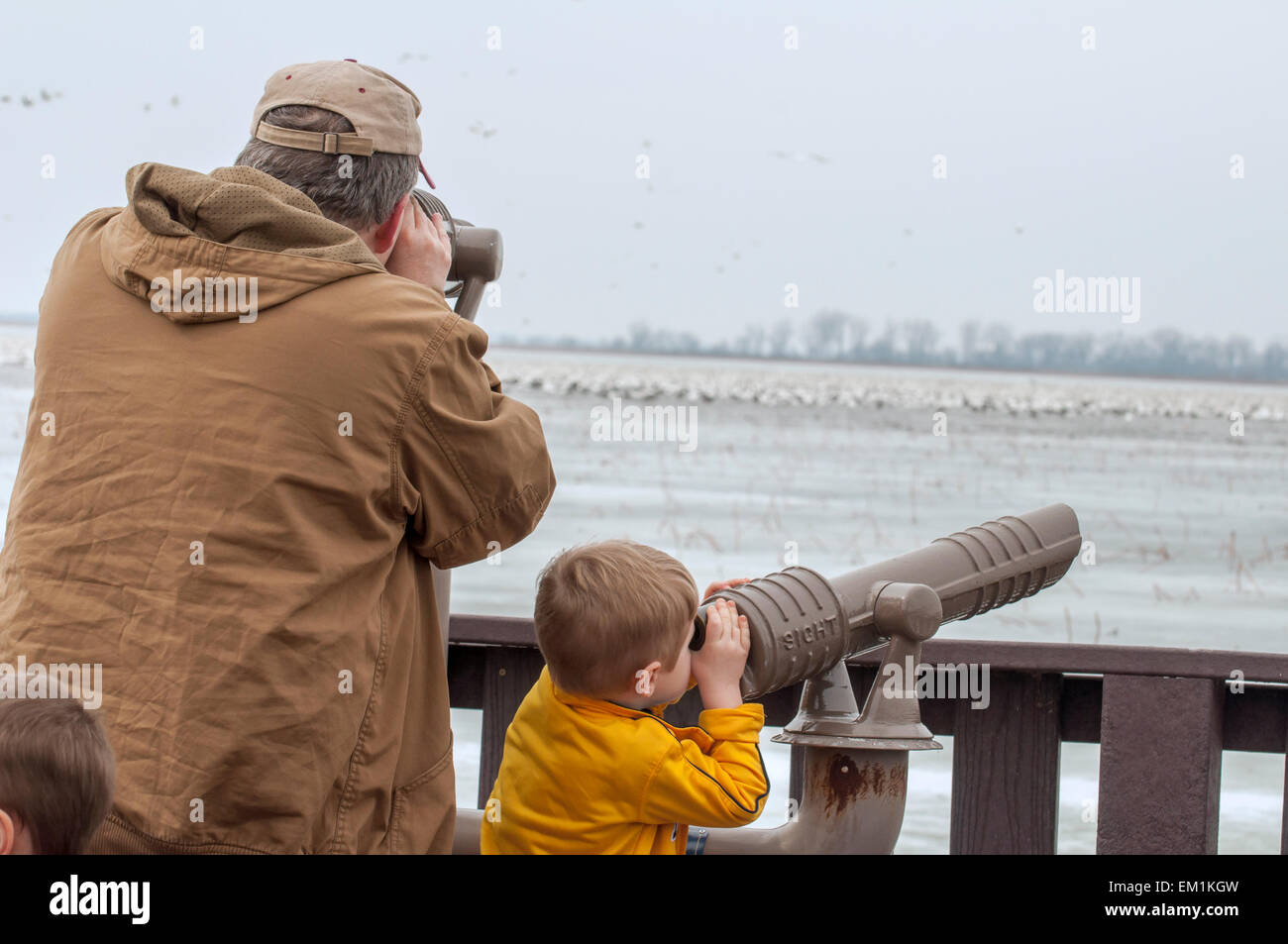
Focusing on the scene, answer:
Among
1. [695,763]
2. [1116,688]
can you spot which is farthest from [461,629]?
[1116,688]

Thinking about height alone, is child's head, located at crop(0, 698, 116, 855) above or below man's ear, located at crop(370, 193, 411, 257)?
below

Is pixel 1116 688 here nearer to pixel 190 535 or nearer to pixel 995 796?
pixel 995 796

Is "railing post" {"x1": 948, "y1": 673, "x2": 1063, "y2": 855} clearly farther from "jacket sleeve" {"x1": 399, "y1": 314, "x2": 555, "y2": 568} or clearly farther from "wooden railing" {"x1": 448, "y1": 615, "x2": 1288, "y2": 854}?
"jacket sleeve" {"x1": 399, "y1": 314, "x2": 555, "y2": 568}

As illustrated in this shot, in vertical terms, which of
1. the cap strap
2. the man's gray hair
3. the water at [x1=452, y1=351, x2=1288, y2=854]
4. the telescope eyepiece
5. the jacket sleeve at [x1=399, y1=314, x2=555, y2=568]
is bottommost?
the water at [x1=452, y1=351, x2=1288, y2=854]

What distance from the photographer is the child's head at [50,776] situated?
4.32 ft

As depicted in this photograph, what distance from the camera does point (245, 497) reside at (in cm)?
140

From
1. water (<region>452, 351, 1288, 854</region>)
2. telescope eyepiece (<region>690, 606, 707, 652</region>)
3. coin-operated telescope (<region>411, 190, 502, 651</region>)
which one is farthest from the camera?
water (<region>452, 351, 1288, 854</region>)

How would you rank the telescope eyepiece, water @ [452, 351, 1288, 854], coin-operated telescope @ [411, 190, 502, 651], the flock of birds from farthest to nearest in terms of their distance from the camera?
the flock of birds < water @ [452, 351, 1288, 854] < coin-operated telescope @ [411, 190, 502, 651] < the telescope eyepiece

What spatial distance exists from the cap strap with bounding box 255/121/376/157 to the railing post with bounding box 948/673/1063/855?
47.2 inches

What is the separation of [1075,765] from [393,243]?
484 centimetres

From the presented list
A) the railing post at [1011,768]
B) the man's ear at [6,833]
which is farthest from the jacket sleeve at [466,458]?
the railing post at [1011,768]

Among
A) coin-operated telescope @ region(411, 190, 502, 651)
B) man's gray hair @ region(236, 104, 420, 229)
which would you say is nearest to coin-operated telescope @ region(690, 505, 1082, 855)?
coin-operated telescope @ region(411, 190, 502, 651)

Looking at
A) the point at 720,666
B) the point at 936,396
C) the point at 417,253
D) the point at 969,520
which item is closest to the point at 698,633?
the point at 720,666

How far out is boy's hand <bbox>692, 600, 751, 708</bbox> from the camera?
167 cm
